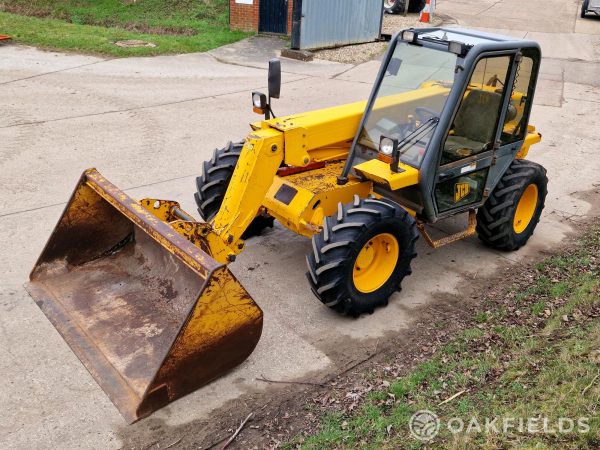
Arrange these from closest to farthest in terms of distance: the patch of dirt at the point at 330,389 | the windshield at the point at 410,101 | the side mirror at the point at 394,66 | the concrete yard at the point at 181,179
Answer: the patch of dirt at the point at 330,389
the concrete yard at the point at 181,179
the windshield at the point at 410,101
the side mirror at the point at 394,66

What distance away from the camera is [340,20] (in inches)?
595

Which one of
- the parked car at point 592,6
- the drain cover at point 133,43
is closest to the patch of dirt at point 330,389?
the drain cover at point 133,43

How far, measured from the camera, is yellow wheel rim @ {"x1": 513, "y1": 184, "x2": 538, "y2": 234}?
20.9 feet

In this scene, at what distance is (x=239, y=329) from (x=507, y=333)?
2179 millimetres

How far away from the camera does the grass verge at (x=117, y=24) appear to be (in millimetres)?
14204

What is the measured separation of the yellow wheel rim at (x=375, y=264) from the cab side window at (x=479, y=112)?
877 mm

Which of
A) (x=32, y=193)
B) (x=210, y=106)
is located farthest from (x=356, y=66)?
(x=32, y=193)

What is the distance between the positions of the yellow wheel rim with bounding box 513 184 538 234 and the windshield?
1.76m

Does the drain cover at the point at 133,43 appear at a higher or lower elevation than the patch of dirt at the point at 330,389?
higher

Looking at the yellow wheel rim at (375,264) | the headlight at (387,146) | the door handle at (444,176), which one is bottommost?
the yellow wheel rim at (375,264)

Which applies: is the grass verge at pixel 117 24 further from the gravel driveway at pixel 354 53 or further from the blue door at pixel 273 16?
the gravel driveway at pixel 354 53

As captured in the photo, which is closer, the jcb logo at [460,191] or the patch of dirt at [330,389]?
the patch of dirt at [330,389]

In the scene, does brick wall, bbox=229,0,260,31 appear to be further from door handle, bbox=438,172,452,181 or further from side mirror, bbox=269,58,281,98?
door handle, bbox=438,172,452,181

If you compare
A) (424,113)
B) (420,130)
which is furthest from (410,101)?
(420,130)
